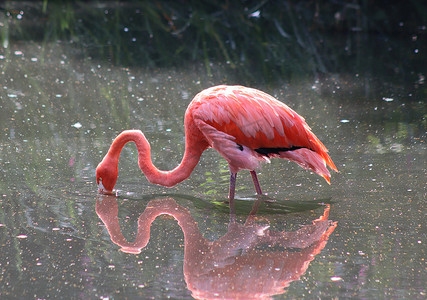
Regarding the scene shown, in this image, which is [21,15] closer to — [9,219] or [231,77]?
[231,77]

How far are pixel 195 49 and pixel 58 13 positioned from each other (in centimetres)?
373

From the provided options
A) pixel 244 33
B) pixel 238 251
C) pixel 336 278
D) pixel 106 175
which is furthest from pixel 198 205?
pixel 244 33

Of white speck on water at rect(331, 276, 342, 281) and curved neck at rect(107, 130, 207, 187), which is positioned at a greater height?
curved neck at rect(107, 130, 207, 187)

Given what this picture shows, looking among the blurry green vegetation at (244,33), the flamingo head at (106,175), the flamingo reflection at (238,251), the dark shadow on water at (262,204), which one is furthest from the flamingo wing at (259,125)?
the blurry green vegetation at (244,33)

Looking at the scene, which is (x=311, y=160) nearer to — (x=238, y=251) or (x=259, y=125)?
(x=259, y=125)

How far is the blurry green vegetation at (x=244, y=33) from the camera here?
30.4ft

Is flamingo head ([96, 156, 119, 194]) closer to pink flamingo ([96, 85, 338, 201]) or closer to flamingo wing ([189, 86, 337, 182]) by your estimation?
pink flamingo ([96, 85, 338, 201])

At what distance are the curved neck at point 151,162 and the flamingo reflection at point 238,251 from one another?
0.69 feet

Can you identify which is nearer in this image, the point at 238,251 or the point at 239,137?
the point at 238,251

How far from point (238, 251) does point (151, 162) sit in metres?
1.22

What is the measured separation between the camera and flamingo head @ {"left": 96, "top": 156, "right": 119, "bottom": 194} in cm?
477

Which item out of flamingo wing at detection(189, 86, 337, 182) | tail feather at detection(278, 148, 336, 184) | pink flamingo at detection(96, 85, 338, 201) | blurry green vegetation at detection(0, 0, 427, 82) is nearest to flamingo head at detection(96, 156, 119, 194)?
pink flamingo at detection(96, 85, 338, 201)

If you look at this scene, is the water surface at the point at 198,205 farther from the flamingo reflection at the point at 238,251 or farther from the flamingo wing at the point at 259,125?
the flamingo wing at the point at 259,125

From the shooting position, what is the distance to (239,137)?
4707 millimetres
